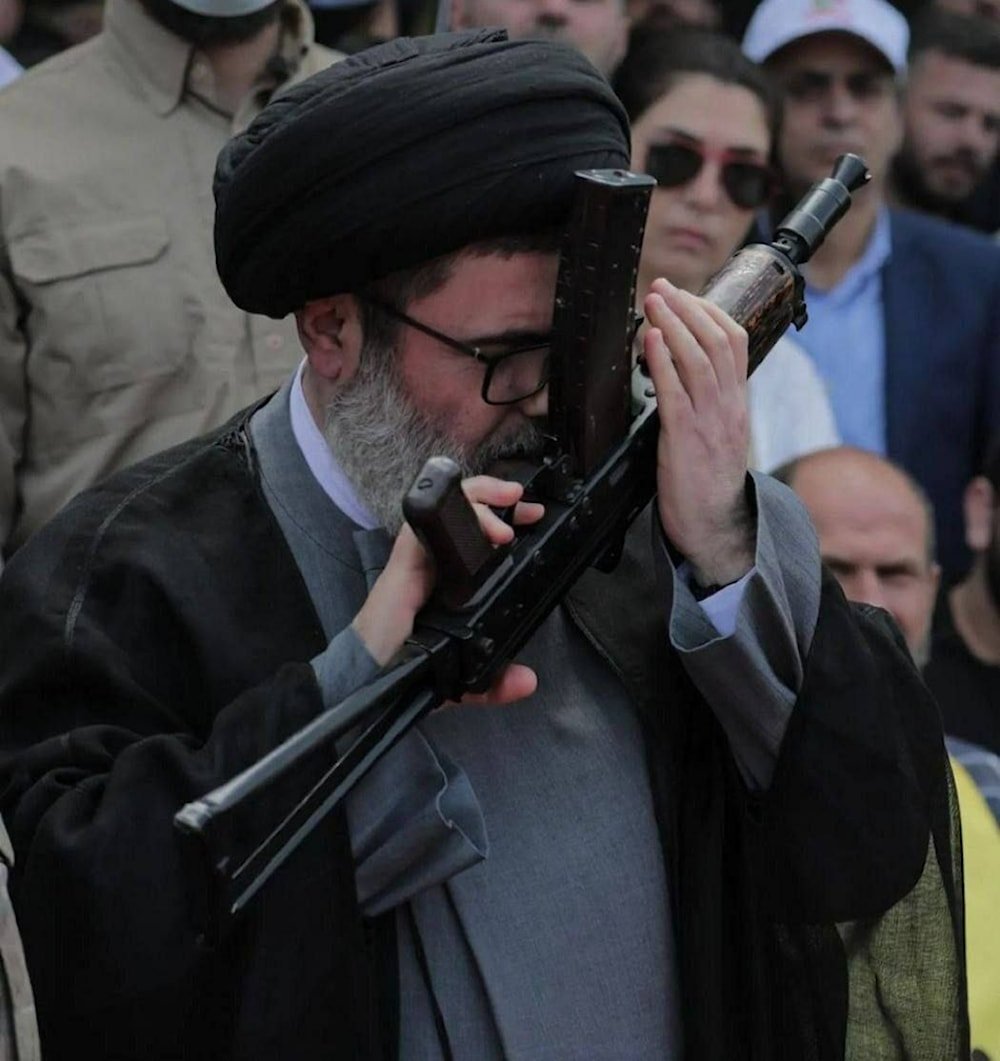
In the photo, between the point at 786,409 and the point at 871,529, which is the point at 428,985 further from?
the point at 786,409

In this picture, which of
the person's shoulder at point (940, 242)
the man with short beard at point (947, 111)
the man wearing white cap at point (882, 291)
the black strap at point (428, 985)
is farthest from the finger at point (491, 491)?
the man with short beard at point (947, 111)

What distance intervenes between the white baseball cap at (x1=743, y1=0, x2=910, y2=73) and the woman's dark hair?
0.79 m

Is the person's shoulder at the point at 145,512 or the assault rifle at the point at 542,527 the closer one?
the assault rifle at the point at 542,527

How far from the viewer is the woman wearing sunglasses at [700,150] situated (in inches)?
192

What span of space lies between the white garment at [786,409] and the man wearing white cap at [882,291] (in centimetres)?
19

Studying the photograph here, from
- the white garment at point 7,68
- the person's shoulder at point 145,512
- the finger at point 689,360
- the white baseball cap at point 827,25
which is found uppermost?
the finger at point 689,360


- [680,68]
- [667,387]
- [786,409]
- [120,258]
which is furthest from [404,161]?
[786,409]

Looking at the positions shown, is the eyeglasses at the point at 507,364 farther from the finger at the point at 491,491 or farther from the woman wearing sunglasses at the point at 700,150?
the woman wearing sunglasses at the point at 700,150

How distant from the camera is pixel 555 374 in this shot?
101 inches

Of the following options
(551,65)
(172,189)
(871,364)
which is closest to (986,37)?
(871,364)

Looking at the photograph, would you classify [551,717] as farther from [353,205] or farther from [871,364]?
[871,364]

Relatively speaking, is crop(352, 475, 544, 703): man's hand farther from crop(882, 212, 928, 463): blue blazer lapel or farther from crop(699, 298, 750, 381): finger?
crop(882, 212, 928, 463): blue blazer lapel

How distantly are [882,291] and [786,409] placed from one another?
0.54 m

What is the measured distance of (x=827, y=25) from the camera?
586cm
